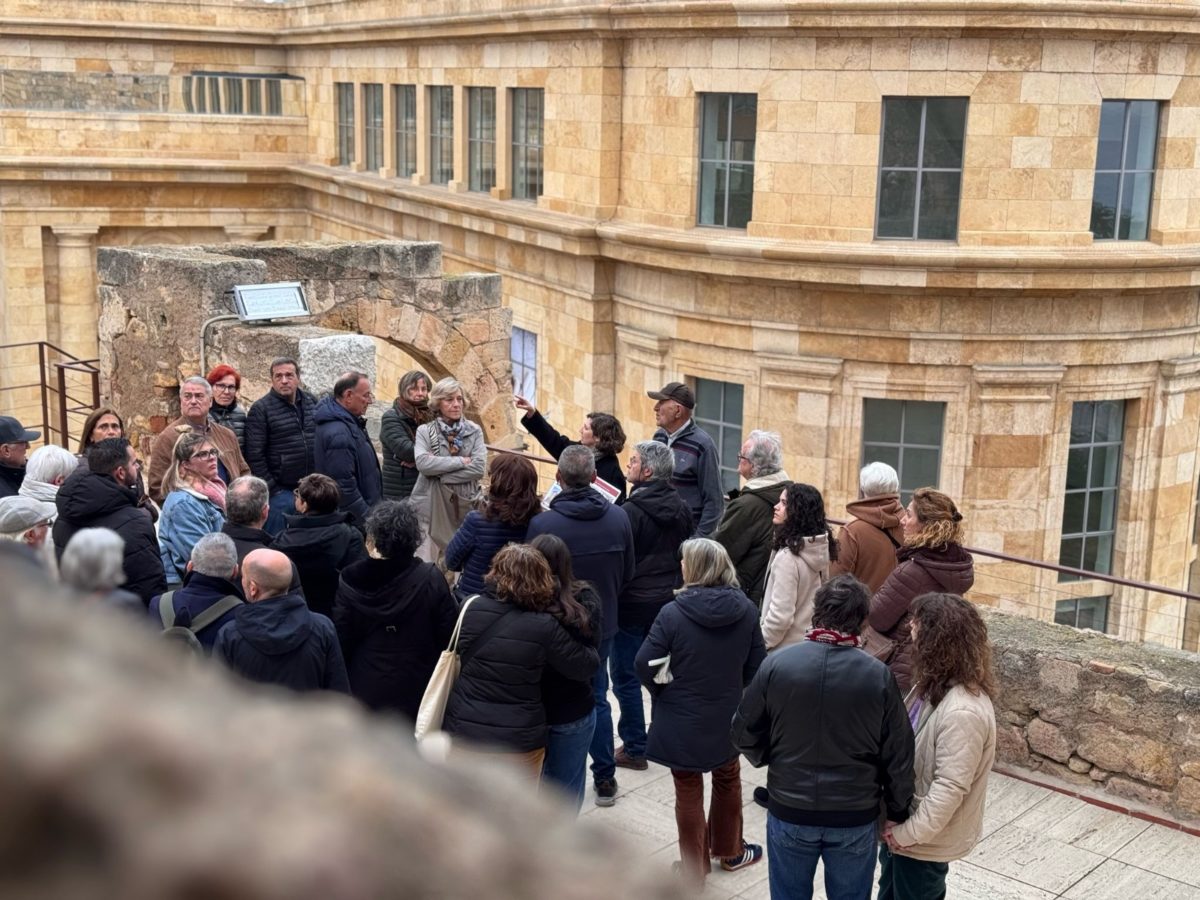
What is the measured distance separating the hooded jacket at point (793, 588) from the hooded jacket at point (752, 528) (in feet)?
2.19

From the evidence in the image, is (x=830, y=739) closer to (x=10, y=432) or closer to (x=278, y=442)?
(x=278, y=442)

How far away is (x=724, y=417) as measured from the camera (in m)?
17.5

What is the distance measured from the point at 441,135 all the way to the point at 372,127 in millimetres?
3554

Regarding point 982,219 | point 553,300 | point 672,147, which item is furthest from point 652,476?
point 553,300

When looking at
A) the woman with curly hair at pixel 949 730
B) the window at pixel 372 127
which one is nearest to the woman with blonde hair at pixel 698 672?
the woman with curly hair at pixel 949 730

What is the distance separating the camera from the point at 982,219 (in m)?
15.5

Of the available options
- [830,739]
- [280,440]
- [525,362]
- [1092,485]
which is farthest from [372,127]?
[830,739]

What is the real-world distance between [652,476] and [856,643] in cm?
243

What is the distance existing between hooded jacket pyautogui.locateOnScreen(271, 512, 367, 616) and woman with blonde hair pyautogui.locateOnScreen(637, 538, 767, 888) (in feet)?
5.12

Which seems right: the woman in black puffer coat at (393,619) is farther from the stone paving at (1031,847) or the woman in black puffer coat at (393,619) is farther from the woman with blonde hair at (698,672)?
the stone paving at (1031,847)

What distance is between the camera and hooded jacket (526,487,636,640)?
662cm

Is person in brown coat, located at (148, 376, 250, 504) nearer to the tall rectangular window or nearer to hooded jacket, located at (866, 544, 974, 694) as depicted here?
hooded jacket, located at (866, 544, 974, 694)

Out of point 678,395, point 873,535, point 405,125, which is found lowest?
point 873,535

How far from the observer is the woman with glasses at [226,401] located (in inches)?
347
